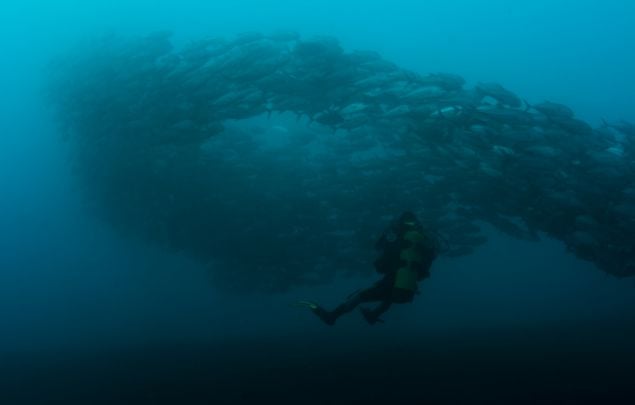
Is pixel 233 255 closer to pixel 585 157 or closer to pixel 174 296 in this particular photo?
pixel 174 296

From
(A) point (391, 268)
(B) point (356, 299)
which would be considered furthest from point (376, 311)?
(A) point (391, 268)

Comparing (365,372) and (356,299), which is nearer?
(356,299)

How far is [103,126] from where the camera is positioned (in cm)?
1838

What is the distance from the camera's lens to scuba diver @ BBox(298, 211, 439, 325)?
7.14 m

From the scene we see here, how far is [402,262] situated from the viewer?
7160mm

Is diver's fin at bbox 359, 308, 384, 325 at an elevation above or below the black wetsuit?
below

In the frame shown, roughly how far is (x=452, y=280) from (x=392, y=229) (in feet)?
100

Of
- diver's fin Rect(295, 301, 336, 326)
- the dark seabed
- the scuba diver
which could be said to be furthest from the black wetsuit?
the dark seabed

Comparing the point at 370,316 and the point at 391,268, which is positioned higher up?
the point at 391,268

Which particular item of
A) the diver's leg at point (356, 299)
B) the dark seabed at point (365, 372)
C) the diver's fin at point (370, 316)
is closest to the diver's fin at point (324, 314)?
the diver's leg at point (356, 299)

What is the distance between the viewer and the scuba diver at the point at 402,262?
7137 millimetres

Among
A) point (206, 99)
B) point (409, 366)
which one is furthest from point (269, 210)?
point (409, 366)

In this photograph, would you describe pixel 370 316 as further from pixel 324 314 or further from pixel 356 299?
pixel 324 314

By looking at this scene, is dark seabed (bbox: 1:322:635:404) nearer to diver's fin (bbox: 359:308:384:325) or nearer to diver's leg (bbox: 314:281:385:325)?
diver's leg (bbox: 314:281:385:325)
